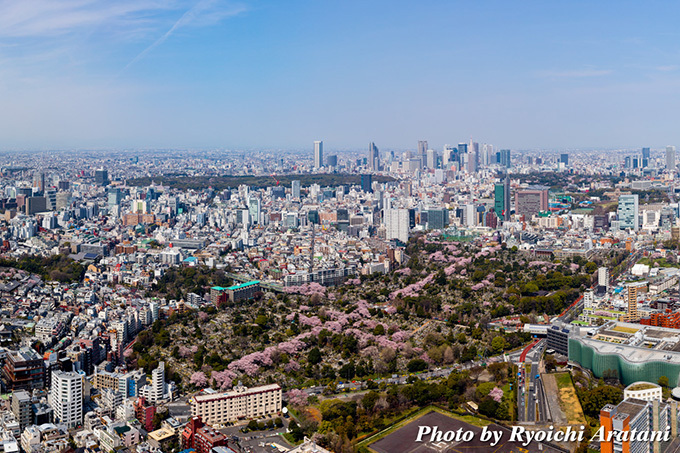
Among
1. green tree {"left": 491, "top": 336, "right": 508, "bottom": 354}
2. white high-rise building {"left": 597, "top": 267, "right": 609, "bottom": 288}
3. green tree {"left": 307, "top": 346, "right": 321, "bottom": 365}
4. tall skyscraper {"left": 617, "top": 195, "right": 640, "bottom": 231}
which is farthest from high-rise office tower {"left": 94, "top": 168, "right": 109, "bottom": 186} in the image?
green tree {"left": 491, "top": 336, "right": 508, "bottom": 354}

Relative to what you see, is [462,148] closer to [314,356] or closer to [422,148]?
[422,148]

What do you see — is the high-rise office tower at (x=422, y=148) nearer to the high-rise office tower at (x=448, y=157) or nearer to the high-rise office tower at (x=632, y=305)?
the high-rise office tower at (x=448, y=157)

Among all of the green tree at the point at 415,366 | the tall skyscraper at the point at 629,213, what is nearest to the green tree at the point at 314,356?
the green tree at the point at 415,366

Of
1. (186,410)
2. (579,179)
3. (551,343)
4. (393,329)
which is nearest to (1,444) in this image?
(186,410)

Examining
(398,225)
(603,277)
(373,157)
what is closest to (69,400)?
(603,277)

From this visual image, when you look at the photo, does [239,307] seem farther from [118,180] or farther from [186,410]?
[118,180]

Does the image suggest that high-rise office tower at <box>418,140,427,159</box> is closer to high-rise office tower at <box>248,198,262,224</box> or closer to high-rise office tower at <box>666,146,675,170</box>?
high-rise office tower at <box>666,146,675,170</box>
